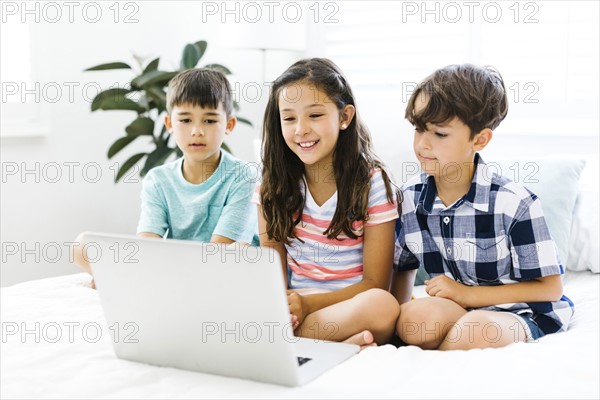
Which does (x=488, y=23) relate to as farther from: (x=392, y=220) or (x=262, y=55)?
(x=392, y=220)

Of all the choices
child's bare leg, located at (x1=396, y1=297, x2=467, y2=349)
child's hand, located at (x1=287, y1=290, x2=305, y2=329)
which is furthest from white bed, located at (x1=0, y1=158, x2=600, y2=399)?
child's hand, located at (x1=287, y1=290, x2=305, y2=329)

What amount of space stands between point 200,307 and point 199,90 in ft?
2.91

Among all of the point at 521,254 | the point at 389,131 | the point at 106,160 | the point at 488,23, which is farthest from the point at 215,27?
the point at 521,254

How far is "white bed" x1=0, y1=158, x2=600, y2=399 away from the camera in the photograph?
104 cm

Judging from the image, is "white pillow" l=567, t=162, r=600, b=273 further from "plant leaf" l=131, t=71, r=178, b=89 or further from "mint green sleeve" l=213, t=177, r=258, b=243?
"plant leaf" l=131, t=71, r=178, b=89

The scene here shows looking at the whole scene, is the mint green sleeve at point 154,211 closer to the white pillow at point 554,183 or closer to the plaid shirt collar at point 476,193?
the plaid shirt collar at point 476,193

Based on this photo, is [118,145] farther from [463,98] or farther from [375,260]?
[463,98]

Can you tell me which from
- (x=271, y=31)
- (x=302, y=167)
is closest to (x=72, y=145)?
(x=271, y=31)

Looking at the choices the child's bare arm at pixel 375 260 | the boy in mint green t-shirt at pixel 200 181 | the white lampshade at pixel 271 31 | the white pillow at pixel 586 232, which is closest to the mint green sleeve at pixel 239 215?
the boy in mint green t-shirt at pixel 200 181

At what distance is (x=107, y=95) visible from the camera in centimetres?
271

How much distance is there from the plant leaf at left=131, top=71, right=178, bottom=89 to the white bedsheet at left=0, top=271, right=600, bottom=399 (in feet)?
4.54

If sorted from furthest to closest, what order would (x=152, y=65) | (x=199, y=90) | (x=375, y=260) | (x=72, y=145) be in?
(x=72, y=145) → (x=152, y=65) → (x=199, y=90) → (x=375, y=260)

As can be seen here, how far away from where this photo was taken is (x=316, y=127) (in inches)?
62.7

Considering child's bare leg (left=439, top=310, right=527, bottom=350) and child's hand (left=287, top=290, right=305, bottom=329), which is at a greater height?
child's hand (left=287, top=290, right=305, bottom=329)
